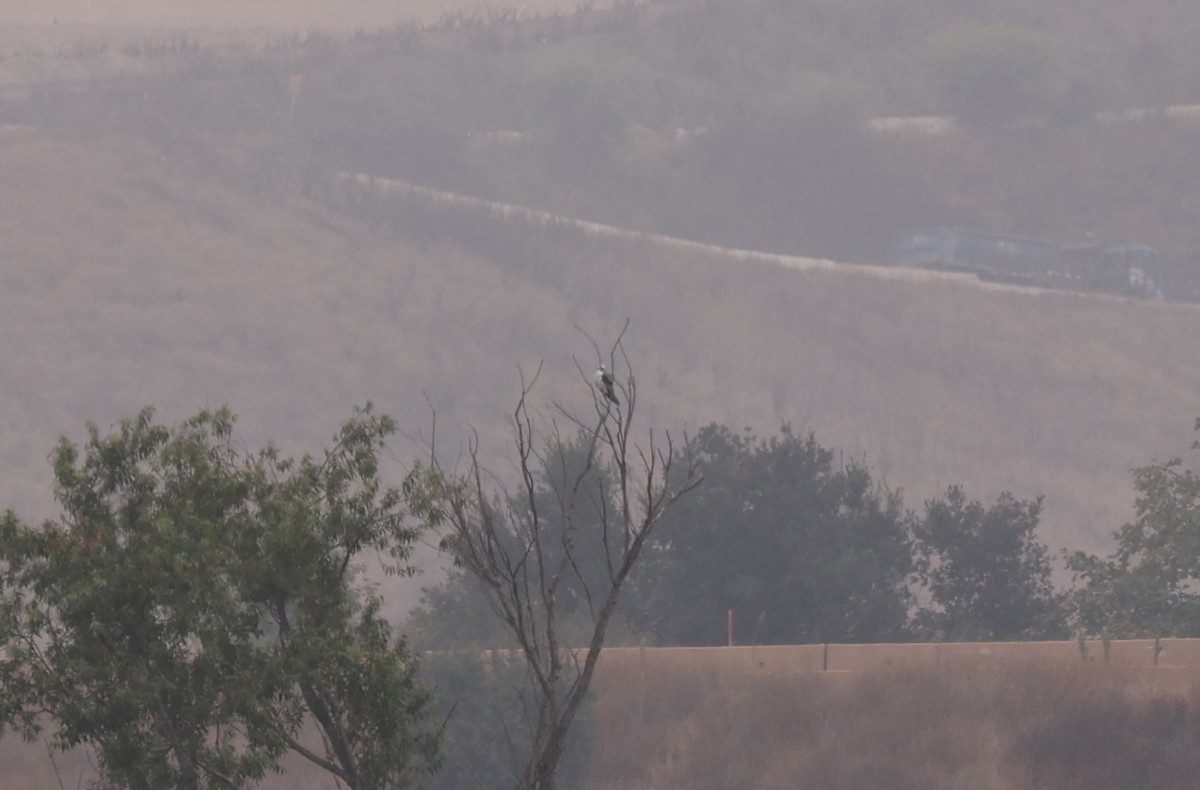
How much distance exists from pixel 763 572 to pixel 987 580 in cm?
759

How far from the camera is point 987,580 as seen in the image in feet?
179

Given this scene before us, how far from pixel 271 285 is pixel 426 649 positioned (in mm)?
63837

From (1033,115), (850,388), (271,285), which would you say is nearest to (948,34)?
(1033,115)

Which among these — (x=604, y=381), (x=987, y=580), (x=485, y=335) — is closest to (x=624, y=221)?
(x=485, y=335)

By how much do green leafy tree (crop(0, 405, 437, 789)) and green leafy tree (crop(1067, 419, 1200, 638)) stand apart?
111 ft

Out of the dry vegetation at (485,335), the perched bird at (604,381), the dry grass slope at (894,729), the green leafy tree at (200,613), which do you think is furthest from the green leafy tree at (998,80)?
the green leafy tree at (200,613)

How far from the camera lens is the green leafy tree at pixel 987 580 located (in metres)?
53.6

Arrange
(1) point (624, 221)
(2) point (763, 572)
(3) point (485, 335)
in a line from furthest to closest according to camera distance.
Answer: (1) point (624, 221), (3) point (485, 335), (2) point (763, 572)

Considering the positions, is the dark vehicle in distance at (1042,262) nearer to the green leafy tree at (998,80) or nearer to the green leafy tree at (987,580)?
the green leafy tree at (998,80)

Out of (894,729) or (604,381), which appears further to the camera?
(894,729)

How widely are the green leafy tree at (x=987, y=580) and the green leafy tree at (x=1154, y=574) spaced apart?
6160 millimetres

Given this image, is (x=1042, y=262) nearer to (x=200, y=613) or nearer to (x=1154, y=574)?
(x=1154, y=574)

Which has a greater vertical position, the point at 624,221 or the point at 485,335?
the point at 624,221

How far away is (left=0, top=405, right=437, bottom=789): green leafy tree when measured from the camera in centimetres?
1380
